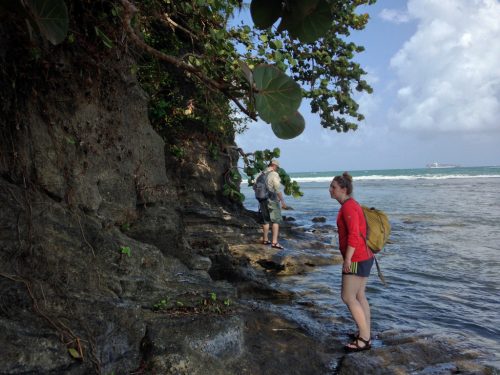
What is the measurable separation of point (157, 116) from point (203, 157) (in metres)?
2.65

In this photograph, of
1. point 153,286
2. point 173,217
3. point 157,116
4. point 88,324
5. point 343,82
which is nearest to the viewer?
point 88,324

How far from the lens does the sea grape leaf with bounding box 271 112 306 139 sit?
1.68 meters

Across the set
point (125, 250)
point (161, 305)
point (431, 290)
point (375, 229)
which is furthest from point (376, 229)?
point (431, 290)

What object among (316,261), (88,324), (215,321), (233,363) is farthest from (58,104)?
(316,261)

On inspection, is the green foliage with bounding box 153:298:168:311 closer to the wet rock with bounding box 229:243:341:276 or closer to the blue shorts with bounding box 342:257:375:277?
the blue shorts with bounding box 342:257:375:277

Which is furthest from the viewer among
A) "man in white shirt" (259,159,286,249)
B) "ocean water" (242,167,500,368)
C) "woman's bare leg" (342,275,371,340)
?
"man in white shirt" (259,159,286,249)

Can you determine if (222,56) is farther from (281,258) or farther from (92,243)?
(281,258)

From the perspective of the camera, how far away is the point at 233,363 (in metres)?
4.12

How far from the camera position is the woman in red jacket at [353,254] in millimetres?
4961

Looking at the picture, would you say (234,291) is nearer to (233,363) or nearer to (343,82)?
(233,363)

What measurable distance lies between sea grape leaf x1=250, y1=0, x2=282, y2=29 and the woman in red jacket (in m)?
3.77

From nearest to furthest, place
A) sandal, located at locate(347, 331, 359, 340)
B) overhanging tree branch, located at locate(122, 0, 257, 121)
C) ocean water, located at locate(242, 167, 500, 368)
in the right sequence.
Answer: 1. overhanging tree branch, located at locate(122, 0, 257, 121)
2. sandal, located at locate(347, 331, 359, 340)
3. ocean water, located at locate(242, 167, 500, 368)

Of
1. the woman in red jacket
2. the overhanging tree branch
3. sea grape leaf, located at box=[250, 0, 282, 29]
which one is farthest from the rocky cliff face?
sea grape leaf, located at box=[250, 0, 282, 29]

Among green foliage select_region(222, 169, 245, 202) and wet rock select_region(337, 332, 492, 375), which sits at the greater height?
green foliage select_region(222, 169, 245, 202)
